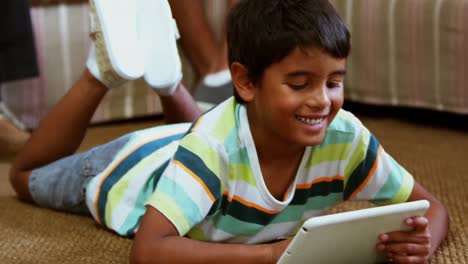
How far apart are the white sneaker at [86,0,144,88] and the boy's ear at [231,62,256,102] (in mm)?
290

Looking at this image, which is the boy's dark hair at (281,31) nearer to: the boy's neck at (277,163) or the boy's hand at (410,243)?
the boy's neck at (277,163)

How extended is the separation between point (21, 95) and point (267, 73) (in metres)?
1.11

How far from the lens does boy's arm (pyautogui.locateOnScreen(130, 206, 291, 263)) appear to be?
2.96 ft

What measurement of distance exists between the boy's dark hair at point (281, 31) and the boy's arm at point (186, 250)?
0.68ft

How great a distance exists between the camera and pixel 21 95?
1.88 metres

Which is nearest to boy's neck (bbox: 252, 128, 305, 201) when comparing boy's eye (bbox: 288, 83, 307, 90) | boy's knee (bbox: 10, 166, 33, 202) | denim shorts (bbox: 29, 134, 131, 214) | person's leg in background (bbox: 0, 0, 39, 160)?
boy's eye (bbox: 288, 83, 307, 90)

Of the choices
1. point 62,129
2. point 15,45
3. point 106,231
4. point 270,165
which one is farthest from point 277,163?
point 15,45

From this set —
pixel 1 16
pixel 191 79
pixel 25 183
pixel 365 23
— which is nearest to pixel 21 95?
pixel 1 16

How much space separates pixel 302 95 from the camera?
90 centimetres

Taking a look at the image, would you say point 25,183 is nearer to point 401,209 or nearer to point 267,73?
point 267,73

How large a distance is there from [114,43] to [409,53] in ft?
2.94

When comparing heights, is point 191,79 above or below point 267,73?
below

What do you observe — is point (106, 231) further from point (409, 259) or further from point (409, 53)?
point (409, 53)

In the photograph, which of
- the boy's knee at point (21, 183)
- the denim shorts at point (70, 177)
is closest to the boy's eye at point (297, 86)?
the denim shorts at point (70, 177)
